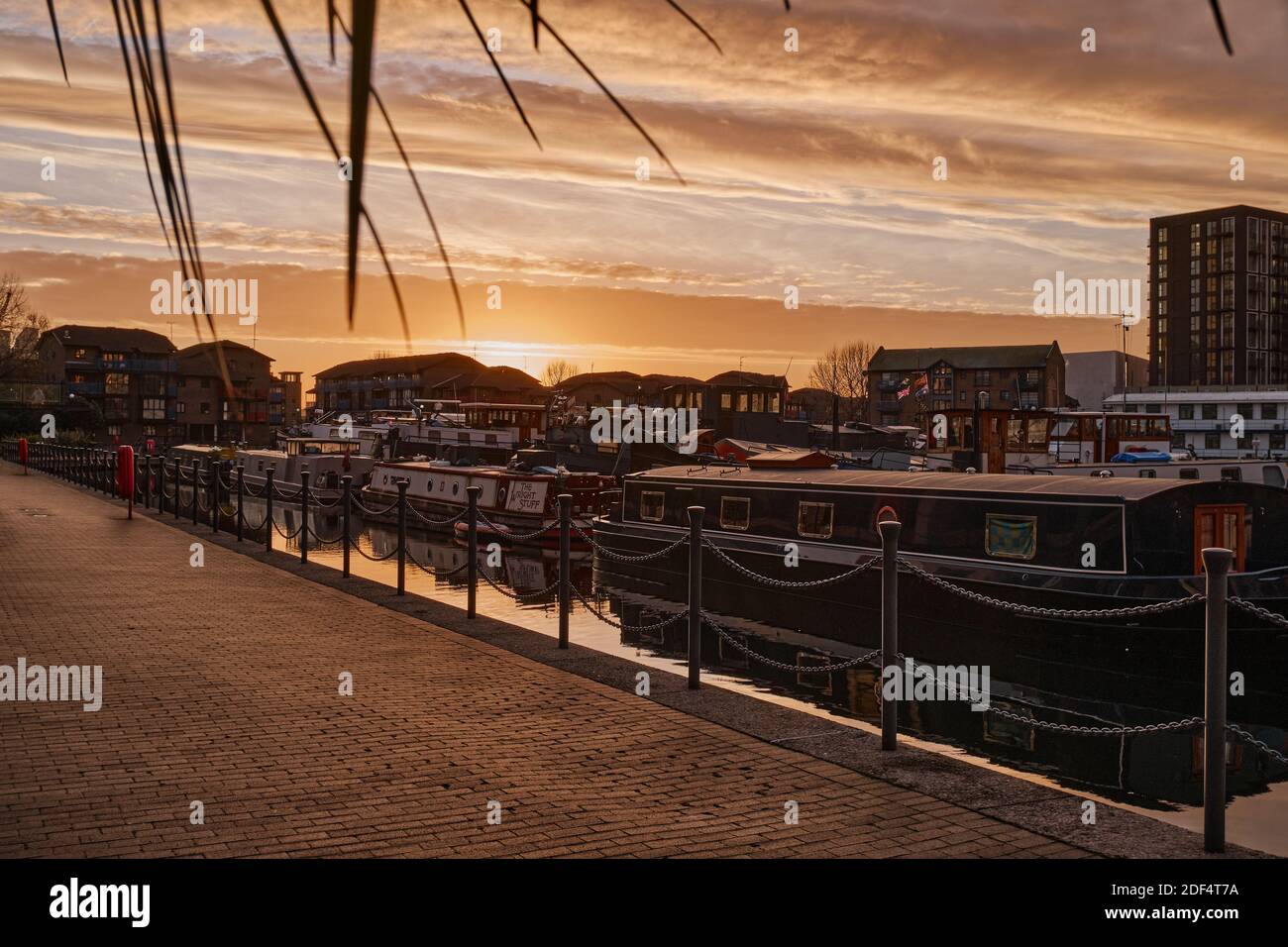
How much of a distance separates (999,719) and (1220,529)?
5.03 metres

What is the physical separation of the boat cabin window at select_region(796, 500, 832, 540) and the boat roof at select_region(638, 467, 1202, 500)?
1.18 feet

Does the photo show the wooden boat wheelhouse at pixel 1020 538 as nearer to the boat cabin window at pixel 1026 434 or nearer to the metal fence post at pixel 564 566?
the metal fence post at pixel 564 566

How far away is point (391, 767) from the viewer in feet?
20.9

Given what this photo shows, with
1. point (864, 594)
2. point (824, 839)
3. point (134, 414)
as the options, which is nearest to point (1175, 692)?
point (864, 594)

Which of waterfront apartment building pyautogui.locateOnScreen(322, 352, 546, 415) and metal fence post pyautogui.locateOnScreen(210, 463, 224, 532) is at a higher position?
waterfront apartment building pyautogui.locateOnScreen(322, 352, 546, 415)

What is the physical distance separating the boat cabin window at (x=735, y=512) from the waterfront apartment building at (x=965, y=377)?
7849cm

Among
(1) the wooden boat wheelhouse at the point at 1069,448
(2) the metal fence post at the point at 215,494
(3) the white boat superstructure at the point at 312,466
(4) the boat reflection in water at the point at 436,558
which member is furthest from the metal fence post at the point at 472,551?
(3) the white boat superstructure at the point at 312,466

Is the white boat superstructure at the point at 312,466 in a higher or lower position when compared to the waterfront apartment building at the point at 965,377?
lower

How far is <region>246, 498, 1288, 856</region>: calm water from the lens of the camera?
30.8ft

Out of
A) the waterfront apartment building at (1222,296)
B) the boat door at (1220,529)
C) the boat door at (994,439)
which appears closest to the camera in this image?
the boat door at (1220,529)

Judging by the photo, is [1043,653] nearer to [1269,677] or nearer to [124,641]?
[1269,677]

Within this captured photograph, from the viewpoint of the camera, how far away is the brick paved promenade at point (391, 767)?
5156mm

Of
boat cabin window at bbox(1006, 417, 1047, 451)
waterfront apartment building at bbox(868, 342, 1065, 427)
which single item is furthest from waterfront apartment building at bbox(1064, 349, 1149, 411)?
boat cabin window at bbox(1006, 417, 1047, 451)

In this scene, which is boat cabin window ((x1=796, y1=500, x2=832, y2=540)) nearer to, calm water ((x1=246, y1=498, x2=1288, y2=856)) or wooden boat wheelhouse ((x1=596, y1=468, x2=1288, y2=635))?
wooden boat wheelhouse ((x1=596, y1=468, x2=1288, y2=635))
